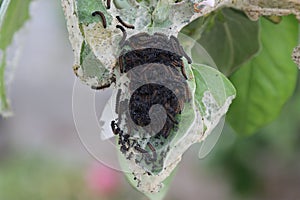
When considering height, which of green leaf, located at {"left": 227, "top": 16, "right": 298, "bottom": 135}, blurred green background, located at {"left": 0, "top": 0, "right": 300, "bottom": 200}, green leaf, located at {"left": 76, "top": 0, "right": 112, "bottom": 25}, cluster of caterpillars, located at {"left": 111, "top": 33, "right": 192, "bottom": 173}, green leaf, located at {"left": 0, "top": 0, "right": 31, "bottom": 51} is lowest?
blurred green background, located at {"left": 0, "top": 0, "right": 300, "bottom": 200}

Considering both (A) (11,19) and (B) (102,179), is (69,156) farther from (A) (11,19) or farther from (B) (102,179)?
(A) (11,19)

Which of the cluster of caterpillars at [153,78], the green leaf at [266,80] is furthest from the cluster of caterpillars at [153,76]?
the green leaf at [266,80]

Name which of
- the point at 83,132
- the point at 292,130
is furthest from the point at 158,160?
the point at 292,130

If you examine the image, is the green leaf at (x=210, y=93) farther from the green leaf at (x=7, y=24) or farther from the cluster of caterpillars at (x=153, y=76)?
the green leaf at (x=7, y=24)

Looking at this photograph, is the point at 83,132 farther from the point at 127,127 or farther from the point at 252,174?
the point at 252,174

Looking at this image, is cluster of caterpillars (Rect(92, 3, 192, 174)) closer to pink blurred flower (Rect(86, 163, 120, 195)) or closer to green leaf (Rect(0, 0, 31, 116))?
green leaf (Rect(0, 0, 31, 116))

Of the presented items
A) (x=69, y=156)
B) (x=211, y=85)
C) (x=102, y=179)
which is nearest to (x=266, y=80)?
(x=211, y=85)

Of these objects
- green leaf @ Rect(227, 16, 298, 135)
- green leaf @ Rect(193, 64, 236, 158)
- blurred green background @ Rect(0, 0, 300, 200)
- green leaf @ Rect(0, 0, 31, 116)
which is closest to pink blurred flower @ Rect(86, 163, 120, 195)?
blurred green background @ Rect(0, 0, 300, 200)
